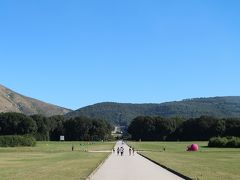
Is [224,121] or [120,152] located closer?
[120,152]

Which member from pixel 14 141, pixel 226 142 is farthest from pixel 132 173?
pixel 14 141

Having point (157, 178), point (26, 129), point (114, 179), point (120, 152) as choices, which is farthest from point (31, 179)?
point (26, 129)

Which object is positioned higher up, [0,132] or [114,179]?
[0,132]

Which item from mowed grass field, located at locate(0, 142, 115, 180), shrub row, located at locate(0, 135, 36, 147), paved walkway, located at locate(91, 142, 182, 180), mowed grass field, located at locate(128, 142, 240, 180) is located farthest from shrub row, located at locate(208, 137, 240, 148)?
paved walkway, located at locate(91, 142, 182, 180)

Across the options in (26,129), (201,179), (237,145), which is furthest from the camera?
(26,129)

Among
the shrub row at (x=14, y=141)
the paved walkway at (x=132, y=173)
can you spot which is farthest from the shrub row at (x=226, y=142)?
the paved walkway at (x=132, y=173)

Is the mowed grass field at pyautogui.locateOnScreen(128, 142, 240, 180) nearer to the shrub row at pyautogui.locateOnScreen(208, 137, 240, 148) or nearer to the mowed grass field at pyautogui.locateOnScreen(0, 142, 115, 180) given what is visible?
the mowed grass field at pyautogui.locateOnScreen(0, 142, 115, 180)

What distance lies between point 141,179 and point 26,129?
17069 cm

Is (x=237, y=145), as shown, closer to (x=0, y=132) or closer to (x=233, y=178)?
(x=233, y=178)

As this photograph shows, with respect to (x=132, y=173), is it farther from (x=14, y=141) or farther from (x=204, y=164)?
(x=14, y=141)

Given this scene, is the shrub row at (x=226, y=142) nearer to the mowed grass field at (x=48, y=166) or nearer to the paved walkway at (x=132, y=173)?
the mowed grass field at (x=48, y=166)

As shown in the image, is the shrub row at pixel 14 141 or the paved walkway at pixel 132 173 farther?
the shrub row at pixel 14 141

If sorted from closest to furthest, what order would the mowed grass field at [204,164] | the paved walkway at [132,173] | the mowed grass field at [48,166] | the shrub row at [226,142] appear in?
1. the paved walkway at [132,173]
2. the mowed grass field at [48,166]
3. the mowed grass field at [204,164]
4. the shrub row at [226,142]

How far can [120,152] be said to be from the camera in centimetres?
7619
